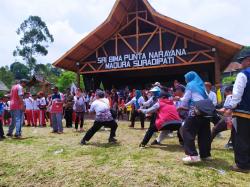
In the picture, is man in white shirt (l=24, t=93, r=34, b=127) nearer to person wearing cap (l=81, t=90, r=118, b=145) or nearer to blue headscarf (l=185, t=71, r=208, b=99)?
person wearing cap (l=81, t=90, r=118, b=145)

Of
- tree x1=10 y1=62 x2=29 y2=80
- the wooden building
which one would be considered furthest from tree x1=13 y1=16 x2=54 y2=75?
the wooden building

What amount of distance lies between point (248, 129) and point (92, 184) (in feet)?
9.01

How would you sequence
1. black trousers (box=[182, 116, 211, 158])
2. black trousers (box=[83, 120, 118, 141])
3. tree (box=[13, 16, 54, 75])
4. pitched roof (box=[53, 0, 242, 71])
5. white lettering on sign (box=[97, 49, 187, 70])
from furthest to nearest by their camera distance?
tree (box=[13, 16, 54, 75]) → white lettering on sign (box=[97, 49, 187, 70]) → pitched roof (box=[53, 0, 242, 71]) → black trousers (box=[83, 120, 118, 141]) → black trousers (box=[182, 116, 211, 158])

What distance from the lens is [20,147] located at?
8500 millimetres

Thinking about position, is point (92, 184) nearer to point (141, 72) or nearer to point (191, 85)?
point (191, 85)

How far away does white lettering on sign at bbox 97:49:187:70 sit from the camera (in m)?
17.1

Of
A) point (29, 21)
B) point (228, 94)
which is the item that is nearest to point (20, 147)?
point (228, 94)

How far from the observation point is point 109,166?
636 centimetres

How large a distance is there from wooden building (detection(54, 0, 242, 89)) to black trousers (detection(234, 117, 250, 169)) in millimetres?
10155

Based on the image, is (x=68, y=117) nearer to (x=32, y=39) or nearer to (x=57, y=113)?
(x=57, y=113)

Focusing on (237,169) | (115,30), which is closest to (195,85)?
(237,169)

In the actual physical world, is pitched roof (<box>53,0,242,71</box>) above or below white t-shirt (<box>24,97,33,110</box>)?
above

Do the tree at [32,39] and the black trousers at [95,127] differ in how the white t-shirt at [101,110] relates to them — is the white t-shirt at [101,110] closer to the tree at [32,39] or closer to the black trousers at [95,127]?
the black trousers at [95,127]

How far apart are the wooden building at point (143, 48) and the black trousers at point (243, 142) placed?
10.2 m
